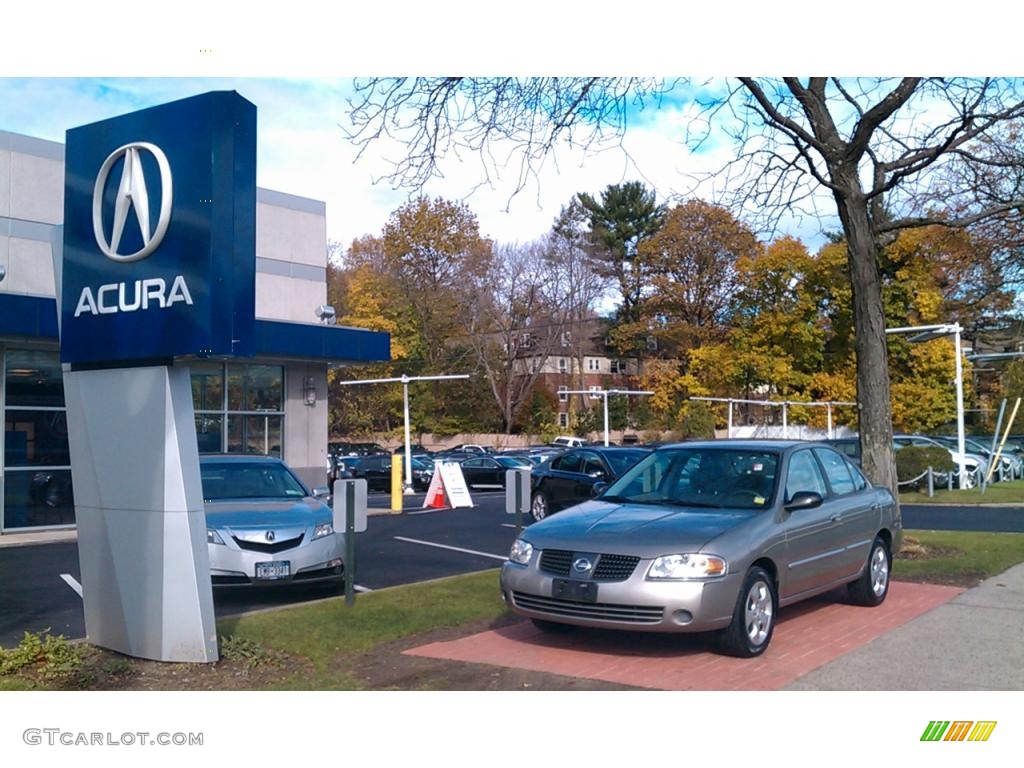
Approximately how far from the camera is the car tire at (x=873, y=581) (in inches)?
382

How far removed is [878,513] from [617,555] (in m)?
3.89

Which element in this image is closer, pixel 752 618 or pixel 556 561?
pixel 752 618

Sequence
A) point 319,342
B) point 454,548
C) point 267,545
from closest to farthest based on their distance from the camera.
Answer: point 267,545 → point 454,548 → point 319,342

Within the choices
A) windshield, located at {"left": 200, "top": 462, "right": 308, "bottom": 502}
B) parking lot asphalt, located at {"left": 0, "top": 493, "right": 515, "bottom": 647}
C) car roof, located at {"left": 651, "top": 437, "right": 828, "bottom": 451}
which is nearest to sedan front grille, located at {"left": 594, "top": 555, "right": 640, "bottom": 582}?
car roof, located at {"left": 651, "top": 437, "right": 828, "bottom": 451}

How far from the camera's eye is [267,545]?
399 inches

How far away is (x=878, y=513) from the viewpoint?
33.2 feet

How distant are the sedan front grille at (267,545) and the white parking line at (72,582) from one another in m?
2.17

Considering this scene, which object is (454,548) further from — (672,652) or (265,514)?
(672,652)

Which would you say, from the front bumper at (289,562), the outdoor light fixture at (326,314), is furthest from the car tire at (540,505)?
the front bumper at (289,562)

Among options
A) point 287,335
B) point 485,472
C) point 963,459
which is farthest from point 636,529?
point 485,472

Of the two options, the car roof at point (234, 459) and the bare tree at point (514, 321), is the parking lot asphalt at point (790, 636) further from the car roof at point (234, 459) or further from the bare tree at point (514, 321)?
the bare tree at point (514, 321)

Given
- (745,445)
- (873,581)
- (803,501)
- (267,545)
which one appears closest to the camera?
(803,501)

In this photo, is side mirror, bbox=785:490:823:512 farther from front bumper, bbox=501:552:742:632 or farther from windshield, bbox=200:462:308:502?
windshield, bbox=200:462:308:502

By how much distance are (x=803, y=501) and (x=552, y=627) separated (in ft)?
7.23
